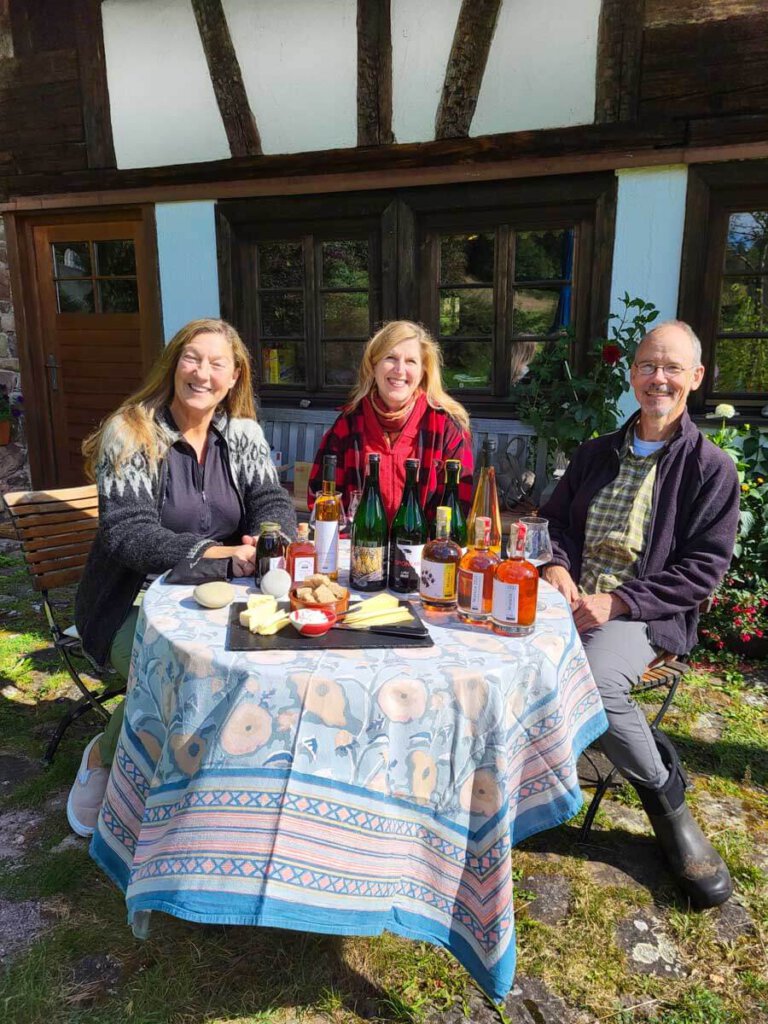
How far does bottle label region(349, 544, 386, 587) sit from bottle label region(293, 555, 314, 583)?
0.14 metres

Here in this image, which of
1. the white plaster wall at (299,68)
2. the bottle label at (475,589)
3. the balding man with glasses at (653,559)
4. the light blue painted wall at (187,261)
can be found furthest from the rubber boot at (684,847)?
the light blue painted wall at (187,261)

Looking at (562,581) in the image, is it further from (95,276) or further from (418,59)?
(95,276)

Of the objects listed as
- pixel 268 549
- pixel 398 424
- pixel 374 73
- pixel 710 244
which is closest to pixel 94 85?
pixel 374 73

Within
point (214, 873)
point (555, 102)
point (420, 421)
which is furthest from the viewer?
point (555, 102)

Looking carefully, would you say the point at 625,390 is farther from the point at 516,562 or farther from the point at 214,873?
the point at 214,873

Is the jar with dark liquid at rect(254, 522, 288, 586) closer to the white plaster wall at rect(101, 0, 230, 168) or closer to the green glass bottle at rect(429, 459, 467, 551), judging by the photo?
the green glass bottle at rect(429, 459, 467, 551)

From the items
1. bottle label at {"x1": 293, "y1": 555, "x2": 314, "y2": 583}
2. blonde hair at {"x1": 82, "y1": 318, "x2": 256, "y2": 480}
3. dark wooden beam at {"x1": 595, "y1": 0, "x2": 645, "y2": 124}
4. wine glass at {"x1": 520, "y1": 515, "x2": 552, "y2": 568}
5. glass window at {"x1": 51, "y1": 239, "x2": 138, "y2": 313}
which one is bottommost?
bottle label at {"x1": 293, "y1": 555, "x2": 314, "y2": 583}

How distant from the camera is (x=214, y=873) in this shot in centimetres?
142

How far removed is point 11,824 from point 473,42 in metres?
4.64

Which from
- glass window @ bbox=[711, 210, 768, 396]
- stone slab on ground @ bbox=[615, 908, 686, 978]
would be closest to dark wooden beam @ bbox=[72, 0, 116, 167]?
glass window @ bbox=[711, 210, 768, 396]

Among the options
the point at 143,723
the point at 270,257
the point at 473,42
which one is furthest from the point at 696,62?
the point at 143,723

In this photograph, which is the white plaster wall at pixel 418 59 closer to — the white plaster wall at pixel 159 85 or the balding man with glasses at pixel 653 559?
the white plaster wall at pixel 159 85

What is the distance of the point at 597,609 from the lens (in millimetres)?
2186

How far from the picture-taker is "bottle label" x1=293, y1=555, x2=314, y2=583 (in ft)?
6.15
